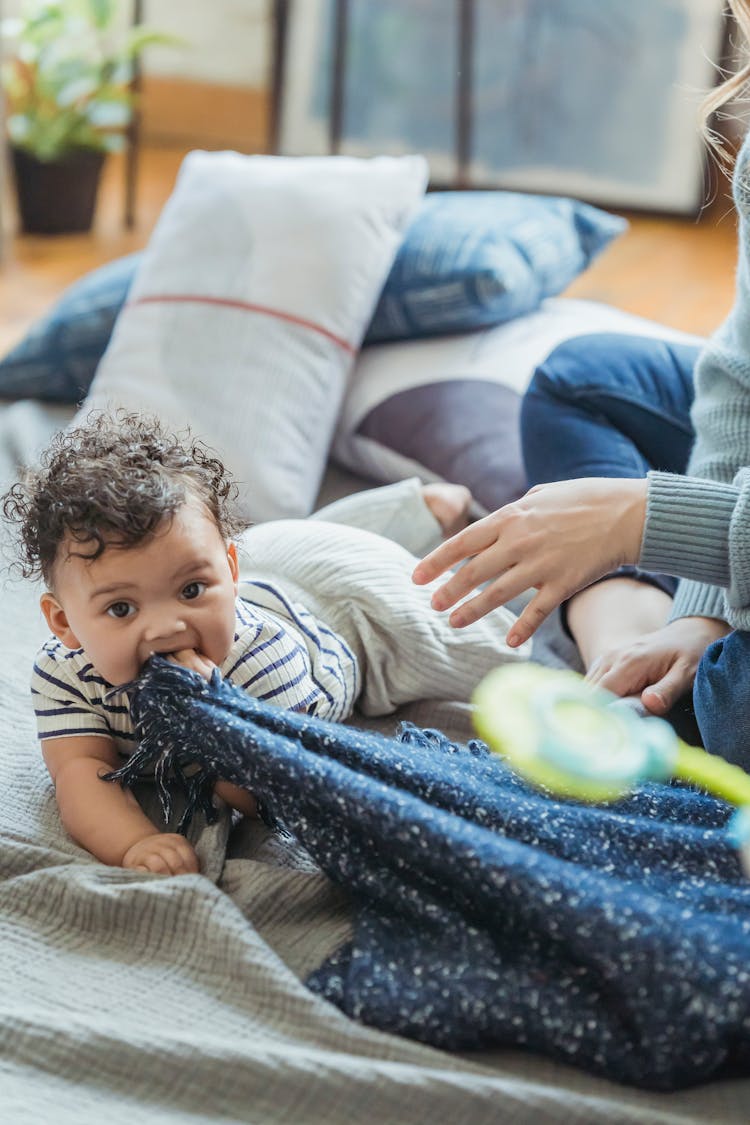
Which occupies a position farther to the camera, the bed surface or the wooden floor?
the wooden floor

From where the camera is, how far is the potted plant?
116 inches

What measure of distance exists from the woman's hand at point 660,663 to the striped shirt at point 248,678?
219 mm

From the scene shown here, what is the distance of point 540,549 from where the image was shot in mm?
971

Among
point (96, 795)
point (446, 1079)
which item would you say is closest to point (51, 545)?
point (96, 795)

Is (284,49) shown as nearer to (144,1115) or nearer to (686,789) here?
(686,789)

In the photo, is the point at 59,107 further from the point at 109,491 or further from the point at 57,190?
the point at 109,491

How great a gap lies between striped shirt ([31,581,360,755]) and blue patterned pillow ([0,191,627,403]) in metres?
0.67

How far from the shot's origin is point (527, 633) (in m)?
0.96

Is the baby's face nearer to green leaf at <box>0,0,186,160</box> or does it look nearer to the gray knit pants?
the gray knit pants

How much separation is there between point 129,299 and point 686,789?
103 cm

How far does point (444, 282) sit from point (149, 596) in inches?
32.8

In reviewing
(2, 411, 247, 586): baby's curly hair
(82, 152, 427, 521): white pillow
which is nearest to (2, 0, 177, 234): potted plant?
(82, 152, 427, 521): white pillow

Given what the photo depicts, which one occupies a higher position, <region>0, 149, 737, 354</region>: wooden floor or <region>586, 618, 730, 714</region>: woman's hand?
<region>586, 618, 730, 714</region>: woman's hand

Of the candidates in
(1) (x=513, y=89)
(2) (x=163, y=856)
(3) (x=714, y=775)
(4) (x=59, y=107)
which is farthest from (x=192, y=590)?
(1) (x=513, y=89)
